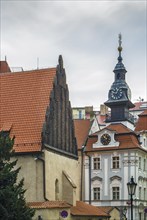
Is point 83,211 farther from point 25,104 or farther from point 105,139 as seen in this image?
point 105,139

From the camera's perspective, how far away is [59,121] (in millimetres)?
52000

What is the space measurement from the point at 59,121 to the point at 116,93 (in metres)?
31.7

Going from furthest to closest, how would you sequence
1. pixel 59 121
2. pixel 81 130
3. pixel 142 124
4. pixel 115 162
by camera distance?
pixel 142 124 → pixel 81 130 → pixel 115 162 → pixel 59 121

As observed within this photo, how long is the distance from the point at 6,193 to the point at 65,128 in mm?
19504

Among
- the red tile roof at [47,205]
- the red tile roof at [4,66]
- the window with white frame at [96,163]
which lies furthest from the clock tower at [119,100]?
the red tile roof at [47,205]

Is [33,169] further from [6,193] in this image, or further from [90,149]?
[90,149]

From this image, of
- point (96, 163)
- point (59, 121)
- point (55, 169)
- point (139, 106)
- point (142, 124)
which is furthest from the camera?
point (139, 106)

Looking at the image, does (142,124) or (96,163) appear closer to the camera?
(96,163)

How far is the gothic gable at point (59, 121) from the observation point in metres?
48.9

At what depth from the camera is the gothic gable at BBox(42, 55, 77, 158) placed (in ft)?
161

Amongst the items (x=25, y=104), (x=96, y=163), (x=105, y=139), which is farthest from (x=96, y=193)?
(x=25, y=104)

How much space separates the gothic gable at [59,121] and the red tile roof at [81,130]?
71.2 ft

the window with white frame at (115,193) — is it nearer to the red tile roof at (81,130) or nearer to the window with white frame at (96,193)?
the window with white frame at (96,193)

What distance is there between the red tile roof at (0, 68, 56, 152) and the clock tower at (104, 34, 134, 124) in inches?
1188
